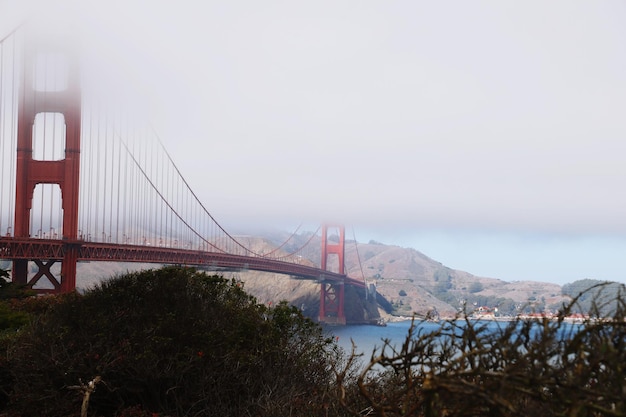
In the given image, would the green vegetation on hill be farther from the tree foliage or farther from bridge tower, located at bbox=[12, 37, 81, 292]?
A: bridge tower, located at bbox=[12, 37, 81, 292]

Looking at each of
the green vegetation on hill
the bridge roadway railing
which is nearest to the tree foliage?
the green vegetation on hill

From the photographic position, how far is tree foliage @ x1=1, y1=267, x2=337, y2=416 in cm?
1422

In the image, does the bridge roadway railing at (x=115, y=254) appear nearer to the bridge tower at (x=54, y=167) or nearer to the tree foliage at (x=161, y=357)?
the bridge tower at (x=54, y=167)

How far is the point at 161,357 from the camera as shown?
1459cm

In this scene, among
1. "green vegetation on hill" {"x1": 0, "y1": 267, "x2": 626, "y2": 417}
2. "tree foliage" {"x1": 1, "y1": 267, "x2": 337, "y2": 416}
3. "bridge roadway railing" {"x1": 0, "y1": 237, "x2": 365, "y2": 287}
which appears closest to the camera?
"green vegetation on hill" {"x1": 0, "y1": 267, "x2": 626, "y2": 417}

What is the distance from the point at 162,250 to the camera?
4288cm

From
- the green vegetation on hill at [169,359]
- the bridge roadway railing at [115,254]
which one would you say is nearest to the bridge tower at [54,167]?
the bridge roadway railing at [115,254]

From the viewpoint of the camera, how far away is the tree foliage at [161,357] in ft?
46.6

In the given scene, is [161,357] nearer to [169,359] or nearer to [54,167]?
[169,359]

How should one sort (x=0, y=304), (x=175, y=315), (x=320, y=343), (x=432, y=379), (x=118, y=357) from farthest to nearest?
(x=0, y=304) < (x=320, y=343) < (x=175, y=315) < (x=118, y=357) < (x=432, y=379)

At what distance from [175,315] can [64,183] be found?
89.3 ft

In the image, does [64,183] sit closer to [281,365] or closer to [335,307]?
[281,365]

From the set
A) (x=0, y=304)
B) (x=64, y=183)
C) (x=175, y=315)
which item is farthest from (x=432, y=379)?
(x=64, y=183)

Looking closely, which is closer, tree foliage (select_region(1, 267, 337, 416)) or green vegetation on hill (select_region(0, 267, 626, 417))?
green vegetation on hill (select_region(0, 267, 626, 417))
